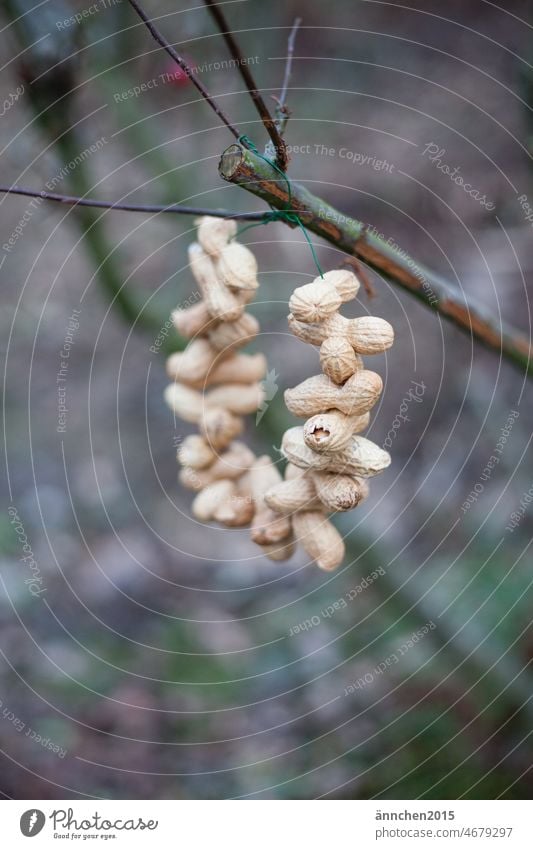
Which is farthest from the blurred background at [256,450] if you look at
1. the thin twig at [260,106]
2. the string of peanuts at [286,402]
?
the thin twig at [260,106]

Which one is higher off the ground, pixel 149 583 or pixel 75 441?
pixel 75 441

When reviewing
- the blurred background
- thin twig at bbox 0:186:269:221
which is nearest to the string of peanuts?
thin twig at bbox 0:186:269:221

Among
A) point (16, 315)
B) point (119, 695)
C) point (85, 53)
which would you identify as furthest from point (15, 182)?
point (119, 695)

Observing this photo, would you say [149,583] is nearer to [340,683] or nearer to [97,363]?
[340,683]

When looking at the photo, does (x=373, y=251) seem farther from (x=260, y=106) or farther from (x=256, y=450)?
(x=256, y=450)

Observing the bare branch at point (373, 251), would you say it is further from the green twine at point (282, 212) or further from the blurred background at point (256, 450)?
the blurred background at point (256, 450)

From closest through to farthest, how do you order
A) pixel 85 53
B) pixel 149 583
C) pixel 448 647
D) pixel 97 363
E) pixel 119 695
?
pixel 85 53
pixel 448 647
pixel 119 695
pixel 149 583
pixel 97 363
